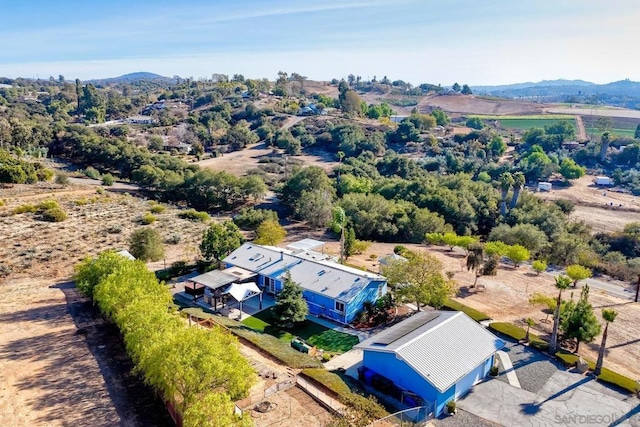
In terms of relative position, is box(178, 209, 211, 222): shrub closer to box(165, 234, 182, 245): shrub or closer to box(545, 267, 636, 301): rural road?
box(165, 234, 182, 245): shrub

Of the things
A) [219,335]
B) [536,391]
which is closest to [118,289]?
[219,335]

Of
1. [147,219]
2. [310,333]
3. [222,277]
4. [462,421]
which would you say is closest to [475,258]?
[310,333]

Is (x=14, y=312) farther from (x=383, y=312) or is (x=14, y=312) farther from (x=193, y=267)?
(x=383, y=312)

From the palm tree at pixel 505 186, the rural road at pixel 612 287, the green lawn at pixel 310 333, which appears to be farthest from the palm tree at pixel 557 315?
the palm tree at pixel 505 186

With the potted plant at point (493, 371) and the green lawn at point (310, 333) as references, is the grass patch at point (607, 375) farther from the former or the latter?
the green lawn at point (310, 333)

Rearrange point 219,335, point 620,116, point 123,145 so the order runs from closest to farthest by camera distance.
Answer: point 219,335 → point 123,145 → point 620,116
